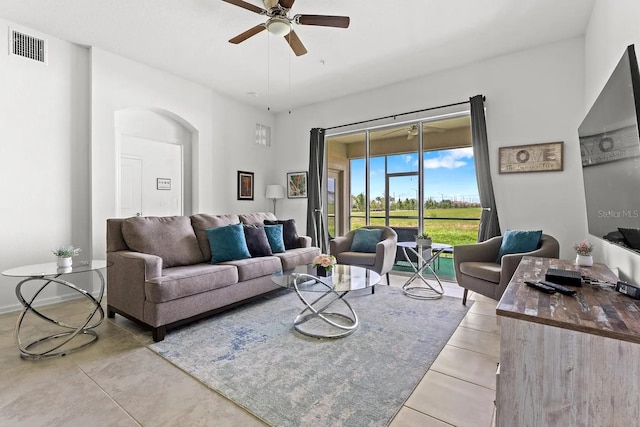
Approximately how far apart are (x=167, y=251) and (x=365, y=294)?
2.27 metres

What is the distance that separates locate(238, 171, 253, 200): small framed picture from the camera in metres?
5.57

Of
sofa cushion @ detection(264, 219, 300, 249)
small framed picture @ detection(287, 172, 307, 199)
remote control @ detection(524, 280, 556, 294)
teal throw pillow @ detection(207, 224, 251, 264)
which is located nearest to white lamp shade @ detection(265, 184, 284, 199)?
small framed picture @ detection(287, 172, 307, 199)

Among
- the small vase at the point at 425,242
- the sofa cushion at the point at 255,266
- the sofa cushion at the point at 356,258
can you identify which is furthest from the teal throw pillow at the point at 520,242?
the sofa cushion at the point at 255,266

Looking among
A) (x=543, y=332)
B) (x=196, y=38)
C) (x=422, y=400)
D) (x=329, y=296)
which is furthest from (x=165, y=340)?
(x=196, y=38)

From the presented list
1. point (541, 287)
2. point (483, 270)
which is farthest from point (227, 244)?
point (541, 287)

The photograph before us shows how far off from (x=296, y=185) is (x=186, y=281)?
3.55m

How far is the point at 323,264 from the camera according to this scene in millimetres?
2865

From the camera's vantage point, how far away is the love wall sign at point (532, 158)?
11.8 ft

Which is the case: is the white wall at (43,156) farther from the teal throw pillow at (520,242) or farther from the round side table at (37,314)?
the teal throw pillow at (520,242)

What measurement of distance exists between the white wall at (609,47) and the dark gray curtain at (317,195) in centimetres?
361

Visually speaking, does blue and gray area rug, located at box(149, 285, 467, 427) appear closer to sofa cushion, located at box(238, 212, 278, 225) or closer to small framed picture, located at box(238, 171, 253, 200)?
sofa cushion, located at box(238, 212, 278, 225)

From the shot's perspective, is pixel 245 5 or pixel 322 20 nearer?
→ pixel 245 5

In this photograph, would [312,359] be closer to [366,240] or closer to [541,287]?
[541,287]

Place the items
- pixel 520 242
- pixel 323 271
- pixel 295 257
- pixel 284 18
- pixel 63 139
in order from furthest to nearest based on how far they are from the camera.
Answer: pixel 295 257
pixel 63 139
pixel 520 242
pixel 323 271
pixel 284 18
